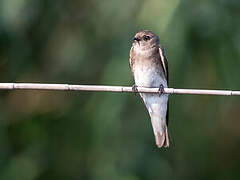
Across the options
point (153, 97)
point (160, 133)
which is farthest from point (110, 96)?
point (160, 133)

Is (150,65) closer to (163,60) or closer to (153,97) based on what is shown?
(163,60)

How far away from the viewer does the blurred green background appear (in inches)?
144

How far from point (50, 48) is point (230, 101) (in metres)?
1.34

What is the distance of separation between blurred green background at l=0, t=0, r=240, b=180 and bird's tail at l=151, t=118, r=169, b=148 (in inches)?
6.9

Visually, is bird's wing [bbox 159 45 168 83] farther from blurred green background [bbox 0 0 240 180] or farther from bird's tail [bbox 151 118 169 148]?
bird's tail [bbox 151 118 169 148]

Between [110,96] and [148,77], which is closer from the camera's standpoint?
[148,77]

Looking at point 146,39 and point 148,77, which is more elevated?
point 146,39

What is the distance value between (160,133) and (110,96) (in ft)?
1.36

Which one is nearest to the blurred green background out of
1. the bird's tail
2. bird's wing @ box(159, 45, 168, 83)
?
bird's wing @ box(159, 45, 168, 83)

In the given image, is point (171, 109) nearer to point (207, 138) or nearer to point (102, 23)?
point (207, 138)

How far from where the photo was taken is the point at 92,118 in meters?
3.78

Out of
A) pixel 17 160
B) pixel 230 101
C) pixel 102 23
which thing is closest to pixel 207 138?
pixel 230 101

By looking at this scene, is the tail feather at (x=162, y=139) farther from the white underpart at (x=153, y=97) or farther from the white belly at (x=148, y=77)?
the white belly at (x=148, y=77)

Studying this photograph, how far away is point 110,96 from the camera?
369cm
